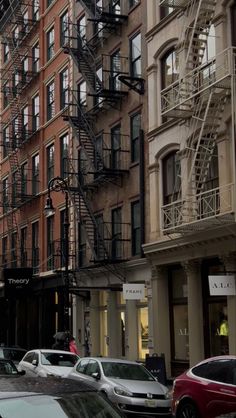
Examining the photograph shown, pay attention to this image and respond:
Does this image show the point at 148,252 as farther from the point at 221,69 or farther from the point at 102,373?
the point at 102,373

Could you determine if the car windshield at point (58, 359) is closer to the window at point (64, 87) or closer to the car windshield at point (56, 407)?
the car windshield at point (56, 407)

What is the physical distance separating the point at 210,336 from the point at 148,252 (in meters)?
4.18

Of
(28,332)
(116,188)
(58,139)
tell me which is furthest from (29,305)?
(116,188)

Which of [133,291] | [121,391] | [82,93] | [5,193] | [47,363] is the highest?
[82,93]

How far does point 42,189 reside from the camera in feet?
123

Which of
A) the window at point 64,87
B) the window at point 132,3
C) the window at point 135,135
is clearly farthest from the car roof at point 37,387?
the window at point 64,87

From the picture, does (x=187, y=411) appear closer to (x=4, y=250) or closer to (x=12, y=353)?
(x=12, y=353)

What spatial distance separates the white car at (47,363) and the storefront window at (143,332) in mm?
5283

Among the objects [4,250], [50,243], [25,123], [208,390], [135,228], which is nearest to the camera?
[208,390]

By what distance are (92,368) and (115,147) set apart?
13952mm

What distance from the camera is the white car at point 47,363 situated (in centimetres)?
1927

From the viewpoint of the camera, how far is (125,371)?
16281mm

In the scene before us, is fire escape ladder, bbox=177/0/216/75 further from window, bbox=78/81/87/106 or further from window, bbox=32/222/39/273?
window, bbox=32/222/39/273

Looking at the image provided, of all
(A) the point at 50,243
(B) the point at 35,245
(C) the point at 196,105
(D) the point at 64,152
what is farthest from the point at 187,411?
(B) the point at 35,245
